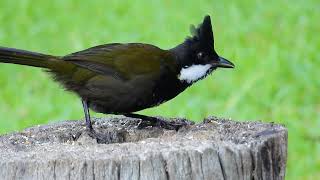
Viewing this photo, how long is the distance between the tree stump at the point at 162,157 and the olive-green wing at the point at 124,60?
88cm

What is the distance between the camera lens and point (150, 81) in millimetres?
5242

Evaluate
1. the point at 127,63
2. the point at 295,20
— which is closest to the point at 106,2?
the point at 295,20

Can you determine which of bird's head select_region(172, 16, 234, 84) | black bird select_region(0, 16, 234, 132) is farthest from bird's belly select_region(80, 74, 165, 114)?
bird's head select_region(172, 16, 234, 84)

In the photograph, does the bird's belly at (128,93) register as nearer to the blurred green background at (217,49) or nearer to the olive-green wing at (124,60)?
the olive-green wing at (124,60)

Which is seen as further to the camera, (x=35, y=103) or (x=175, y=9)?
(x=175, y=9)

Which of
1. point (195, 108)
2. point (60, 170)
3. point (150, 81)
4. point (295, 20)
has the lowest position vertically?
point (60, 170)

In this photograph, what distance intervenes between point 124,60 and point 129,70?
0.07 metres

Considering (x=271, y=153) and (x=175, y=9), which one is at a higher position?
(x=175, y=9)

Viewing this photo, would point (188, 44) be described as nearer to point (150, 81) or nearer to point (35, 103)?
point (150, 81)

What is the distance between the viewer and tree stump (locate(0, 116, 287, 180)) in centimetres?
A: 385

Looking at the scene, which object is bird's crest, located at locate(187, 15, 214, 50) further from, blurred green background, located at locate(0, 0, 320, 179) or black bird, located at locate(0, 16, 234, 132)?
blurred green background, located at locate(0, 0, 320, 179)

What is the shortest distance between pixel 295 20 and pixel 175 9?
5.17 feet

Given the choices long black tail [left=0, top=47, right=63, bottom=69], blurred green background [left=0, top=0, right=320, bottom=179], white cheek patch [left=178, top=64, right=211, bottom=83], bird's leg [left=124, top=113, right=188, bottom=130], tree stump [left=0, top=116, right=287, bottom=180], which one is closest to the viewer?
tree stump [left=0, top=116, right=287, bottom=180]

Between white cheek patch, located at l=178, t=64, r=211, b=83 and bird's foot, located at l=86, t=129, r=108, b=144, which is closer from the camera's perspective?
bird's foot, located at l=86, t=129, r=108, b=144
